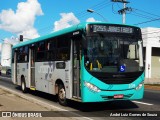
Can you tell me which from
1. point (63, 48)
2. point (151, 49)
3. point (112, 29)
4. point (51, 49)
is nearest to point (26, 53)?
point (51, 49)

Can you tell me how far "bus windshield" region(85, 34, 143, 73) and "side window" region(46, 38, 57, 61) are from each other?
318cm

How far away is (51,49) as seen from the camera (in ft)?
50.8

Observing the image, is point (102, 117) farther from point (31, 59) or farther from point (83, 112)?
point (31, 59)

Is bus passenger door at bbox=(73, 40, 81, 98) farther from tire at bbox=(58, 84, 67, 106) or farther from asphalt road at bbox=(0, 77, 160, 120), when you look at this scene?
tire at bbox=(58, 84, 67, 106)

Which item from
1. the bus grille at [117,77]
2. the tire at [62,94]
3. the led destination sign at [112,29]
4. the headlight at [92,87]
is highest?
the led destination sign at [112,29]

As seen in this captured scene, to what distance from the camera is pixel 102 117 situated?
1136 centimetres

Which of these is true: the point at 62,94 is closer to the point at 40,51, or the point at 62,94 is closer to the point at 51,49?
the point at 51,49

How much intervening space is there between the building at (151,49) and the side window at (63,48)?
127 feet

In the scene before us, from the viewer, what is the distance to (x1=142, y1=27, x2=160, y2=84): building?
54131 millimetres

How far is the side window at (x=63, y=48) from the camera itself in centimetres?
1367

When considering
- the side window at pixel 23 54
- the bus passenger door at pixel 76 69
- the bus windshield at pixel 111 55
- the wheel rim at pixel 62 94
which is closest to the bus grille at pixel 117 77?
the bus windshield at pixel 111 55

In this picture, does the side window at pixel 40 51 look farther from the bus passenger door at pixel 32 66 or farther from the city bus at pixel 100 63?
the city bus at pixel 100 63

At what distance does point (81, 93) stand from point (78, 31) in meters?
2.21

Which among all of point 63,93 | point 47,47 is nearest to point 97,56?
point 63,93
